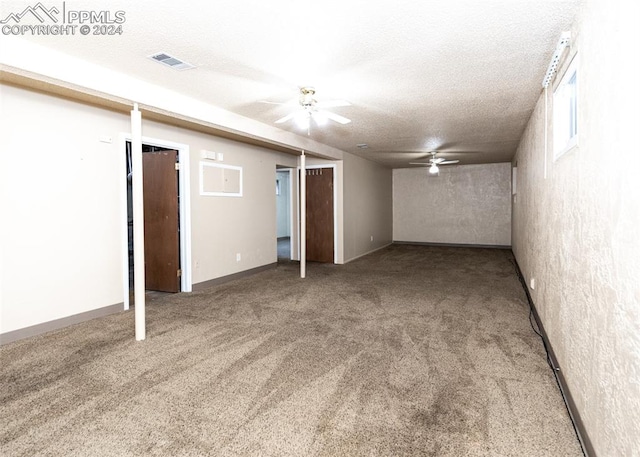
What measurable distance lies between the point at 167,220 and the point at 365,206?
5339 mm

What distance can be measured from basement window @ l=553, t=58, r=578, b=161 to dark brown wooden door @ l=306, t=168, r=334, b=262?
5321 millimetres

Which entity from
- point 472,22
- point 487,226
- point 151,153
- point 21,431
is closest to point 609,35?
point 472,22

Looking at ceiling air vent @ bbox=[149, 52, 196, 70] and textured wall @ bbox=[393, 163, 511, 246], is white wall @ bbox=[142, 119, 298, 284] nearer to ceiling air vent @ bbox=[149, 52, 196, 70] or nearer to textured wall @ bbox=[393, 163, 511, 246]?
ceiling air vent @ bbox=[149, 52, 196, 70]

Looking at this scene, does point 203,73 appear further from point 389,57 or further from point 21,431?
point 21,431

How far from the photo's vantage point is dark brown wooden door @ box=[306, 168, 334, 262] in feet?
27.0

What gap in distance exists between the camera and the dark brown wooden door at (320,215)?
324 inches

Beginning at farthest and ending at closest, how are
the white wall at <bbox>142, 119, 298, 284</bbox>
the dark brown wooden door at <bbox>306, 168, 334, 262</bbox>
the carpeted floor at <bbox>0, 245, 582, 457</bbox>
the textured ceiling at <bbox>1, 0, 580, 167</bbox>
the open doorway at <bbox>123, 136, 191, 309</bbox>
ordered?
the dark brown wooden door at <bbox>306, 168, 334, 262</bbox> → the white wall at <bbox>142, 119, 298, 284</bbox> → the open doorway at <bbox>123, 136, 191, 309</bbox> → the textured ceiling at <bbox>1, 0, 580, 167</bbox> → the carpeted floor at <bbox>0, 245, 582, 457</bbox>

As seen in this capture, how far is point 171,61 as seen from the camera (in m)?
3.14

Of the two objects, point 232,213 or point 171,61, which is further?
point 232,213

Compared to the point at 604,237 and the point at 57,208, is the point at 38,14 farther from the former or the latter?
the point at 604,237

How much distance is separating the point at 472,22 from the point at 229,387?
289cm

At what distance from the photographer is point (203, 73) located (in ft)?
11.2
